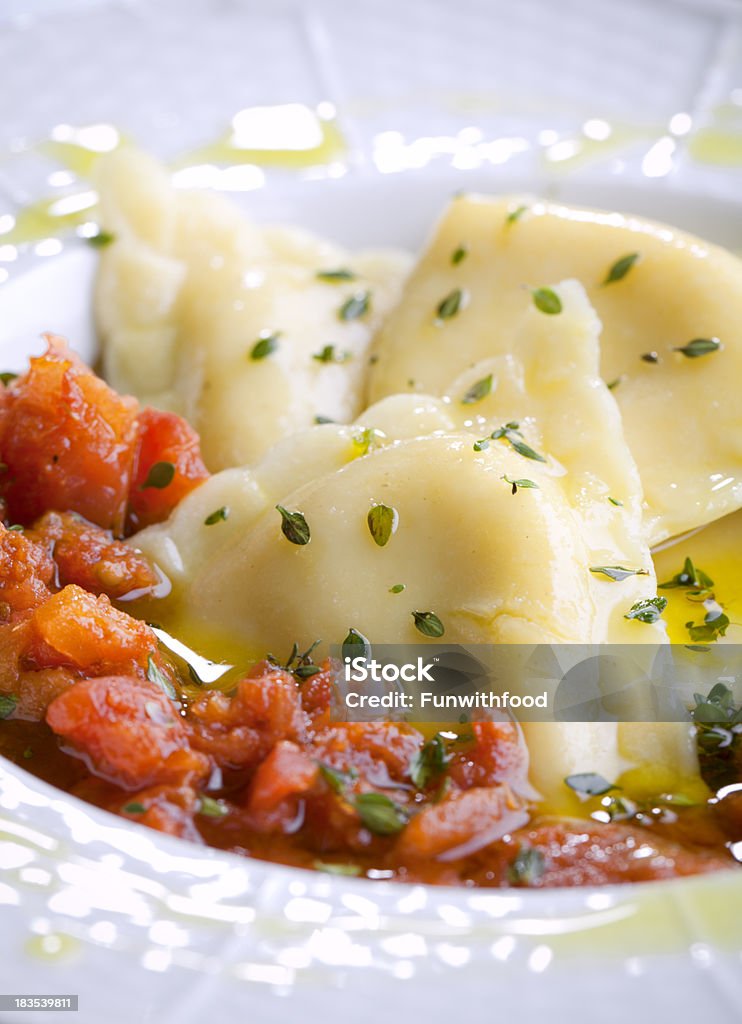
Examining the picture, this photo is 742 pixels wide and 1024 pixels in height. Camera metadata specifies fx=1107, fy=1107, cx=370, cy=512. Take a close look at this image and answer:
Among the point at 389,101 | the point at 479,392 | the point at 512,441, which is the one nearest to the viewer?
the point at 512,441

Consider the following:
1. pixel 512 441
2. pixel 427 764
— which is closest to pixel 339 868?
pixel 427 764

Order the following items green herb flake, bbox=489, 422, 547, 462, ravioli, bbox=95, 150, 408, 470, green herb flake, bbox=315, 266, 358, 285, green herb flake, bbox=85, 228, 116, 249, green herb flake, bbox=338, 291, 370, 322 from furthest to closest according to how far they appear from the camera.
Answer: green herb flake, bbox=85, 228, 116, 249, green herb flake, bbox=315, 266, 358, 285, green herb flake, bbox=338, 291, 370, 322, ravioli, bbox=95, 150, 408, 470, green herb flake, bbox=489, 422, 547, 462

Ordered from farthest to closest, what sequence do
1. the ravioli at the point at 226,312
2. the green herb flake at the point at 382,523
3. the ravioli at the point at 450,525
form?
1. the ravioli at the point at 226,312
2. the green herb flake at the point at 382,523
3. the ravioli at the point at 450,525

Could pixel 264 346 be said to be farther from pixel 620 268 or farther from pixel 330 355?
pixel 620 268

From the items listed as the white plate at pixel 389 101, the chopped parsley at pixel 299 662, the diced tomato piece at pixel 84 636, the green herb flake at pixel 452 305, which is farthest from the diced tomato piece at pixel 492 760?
the white plate at pixel 389 101

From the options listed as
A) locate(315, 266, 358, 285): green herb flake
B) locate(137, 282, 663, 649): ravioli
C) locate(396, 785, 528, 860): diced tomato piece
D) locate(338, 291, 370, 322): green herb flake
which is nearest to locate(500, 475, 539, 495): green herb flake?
locate(137, 282, 663, 649): ravioli

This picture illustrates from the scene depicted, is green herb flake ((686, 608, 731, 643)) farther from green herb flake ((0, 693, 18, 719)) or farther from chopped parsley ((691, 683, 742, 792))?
green herb flake ((0, 693, 18, 719))

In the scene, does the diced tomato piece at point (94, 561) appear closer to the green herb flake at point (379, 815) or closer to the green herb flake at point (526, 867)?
the green herb flake at point (379, 815)
